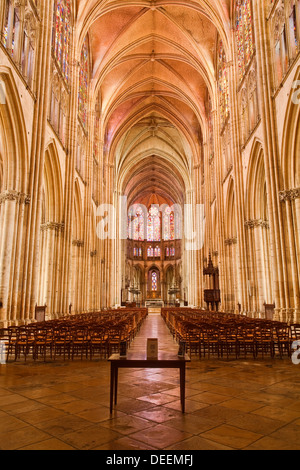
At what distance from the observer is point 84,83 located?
26.0 metres

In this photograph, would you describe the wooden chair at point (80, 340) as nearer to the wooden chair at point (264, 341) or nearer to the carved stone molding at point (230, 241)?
the wooden chair at point (264, 341)

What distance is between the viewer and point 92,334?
888 cm

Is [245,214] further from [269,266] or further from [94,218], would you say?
[94,218]

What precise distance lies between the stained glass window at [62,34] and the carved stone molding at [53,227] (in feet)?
28.4

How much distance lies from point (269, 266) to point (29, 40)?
633 inches

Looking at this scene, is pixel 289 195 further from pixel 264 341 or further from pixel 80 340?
pixel 80 340

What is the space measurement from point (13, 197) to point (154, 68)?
25340 millimetres

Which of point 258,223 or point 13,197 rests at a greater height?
point 258,223

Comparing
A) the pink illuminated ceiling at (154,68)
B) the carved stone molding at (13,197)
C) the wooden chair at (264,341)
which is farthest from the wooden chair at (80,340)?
the pink illuminated ceiling at (154,68)

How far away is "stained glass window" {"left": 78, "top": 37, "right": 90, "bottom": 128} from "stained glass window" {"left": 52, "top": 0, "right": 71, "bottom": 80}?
3816mm

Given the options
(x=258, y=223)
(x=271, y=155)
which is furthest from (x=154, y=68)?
(x=271, y=155)

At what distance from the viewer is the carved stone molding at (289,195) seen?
43.9 ft

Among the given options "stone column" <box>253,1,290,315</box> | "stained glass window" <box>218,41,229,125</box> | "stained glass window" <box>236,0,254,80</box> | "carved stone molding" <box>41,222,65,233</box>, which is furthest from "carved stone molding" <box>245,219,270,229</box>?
"carved stone molding" <box>41,222,65,233</box>

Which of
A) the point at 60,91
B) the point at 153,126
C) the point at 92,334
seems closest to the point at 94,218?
the point at 60,91
